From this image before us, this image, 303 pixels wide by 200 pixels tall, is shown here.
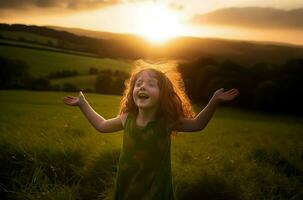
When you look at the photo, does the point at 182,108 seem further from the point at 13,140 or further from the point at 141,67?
the point at 13,140

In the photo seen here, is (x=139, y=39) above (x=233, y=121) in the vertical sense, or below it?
above

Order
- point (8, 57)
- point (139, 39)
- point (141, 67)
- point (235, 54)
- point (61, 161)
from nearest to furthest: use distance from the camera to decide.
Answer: point (141, 67), point (61, 161), point (139, 39), point (235, 54), point (8, 57)

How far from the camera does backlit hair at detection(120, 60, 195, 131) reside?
2.47m

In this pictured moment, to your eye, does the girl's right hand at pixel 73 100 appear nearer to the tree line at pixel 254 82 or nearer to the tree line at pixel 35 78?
the tree line at pixel 254 82

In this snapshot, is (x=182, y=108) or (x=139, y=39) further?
(x=139, y=39)

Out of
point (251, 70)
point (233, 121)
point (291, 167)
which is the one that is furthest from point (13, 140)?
point (251, 70)

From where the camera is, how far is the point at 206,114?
2.38 meters

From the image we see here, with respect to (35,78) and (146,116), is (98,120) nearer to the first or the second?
(146,116)

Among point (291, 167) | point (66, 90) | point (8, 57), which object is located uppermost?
point (8, 57)

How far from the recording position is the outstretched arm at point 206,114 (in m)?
2.27

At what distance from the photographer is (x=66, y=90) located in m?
5.92

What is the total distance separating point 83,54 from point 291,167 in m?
3.38

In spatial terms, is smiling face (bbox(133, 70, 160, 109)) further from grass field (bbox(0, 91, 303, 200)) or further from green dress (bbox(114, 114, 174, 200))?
grass field (bbox(0, 91, 303, 200))

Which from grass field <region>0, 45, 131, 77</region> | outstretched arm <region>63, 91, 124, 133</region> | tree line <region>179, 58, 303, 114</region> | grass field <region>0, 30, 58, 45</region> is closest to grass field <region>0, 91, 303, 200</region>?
tree line <region>179, 58, 303, 114</region>
